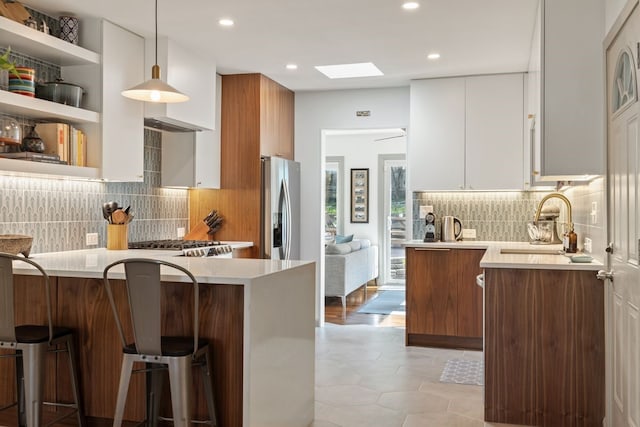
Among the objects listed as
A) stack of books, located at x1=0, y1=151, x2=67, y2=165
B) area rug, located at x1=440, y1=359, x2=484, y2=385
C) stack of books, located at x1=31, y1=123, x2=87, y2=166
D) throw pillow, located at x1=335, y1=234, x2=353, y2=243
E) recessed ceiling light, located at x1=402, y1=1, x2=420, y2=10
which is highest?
recessed ceiling light, located at x1=402, y1=1, x2=420, y2=10

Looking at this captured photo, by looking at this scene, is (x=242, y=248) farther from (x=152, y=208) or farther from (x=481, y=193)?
(x=481, y=193)

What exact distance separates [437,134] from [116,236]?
319 centimetres

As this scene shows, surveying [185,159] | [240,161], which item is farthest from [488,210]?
[185,159]

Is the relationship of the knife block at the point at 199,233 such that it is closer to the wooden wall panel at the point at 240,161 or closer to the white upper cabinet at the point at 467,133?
the wooden wall panel at the point at 240,161

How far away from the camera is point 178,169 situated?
5398 millimetres

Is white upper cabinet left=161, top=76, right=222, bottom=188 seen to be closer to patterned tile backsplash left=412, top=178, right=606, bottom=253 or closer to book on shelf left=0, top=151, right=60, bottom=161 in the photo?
book on shelf left=0, top=151, right=60, bottom=161

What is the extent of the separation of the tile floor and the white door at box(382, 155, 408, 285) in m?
3.91

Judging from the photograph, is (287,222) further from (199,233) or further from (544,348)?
(544,348)

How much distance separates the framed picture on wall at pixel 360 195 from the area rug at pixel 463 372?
4.99m

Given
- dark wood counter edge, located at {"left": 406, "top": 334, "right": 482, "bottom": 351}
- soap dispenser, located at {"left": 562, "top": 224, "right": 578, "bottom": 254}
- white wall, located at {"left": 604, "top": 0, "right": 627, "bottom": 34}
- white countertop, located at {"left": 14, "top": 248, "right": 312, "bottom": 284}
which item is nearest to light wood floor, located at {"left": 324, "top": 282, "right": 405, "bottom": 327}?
dark wood counter edge, located at {"left": 406, "top": 334, "right": 482, "bottom": 351}

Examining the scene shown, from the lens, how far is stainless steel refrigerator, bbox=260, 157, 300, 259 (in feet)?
18.9

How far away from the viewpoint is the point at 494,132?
228 inches

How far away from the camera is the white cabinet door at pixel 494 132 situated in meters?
5.74

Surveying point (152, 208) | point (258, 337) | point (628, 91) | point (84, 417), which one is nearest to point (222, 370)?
point (258, 337)
